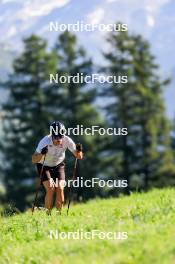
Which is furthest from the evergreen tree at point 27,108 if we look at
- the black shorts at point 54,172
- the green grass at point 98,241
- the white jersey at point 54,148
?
the green grass at point 98,241

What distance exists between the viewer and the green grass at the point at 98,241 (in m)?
7.65

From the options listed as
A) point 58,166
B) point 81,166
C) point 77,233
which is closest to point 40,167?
point 58,166

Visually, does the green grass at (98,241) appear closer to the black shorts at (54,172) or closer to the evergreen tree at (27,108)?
the black shorts at (54,172)

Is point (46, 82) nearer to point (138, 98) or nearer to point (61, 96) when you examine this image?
point (61, 96)

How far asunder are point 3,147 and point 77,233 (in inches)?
1690

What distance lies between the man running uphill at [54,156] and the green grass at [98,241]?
1.48m

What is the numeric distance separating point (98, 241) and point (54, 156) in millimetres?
5716

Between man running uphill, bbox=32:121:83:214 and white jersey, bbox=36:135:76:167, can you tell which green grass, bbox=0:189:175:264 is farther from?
white jersey, bbox=36:135:76:167

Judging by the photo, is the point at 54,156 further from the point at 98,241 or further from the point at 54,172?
the point at 98,241

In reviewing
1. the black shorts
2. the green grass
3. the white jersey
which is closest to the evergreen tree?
the black shorts

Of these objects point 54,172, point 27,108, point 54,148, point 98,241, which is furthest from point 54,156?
point 27,108

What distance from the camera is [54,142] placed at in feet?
45.8

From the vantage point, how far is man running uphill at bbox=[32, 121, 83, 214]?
1387 centimetres

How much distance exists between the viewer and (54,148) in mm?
14164
